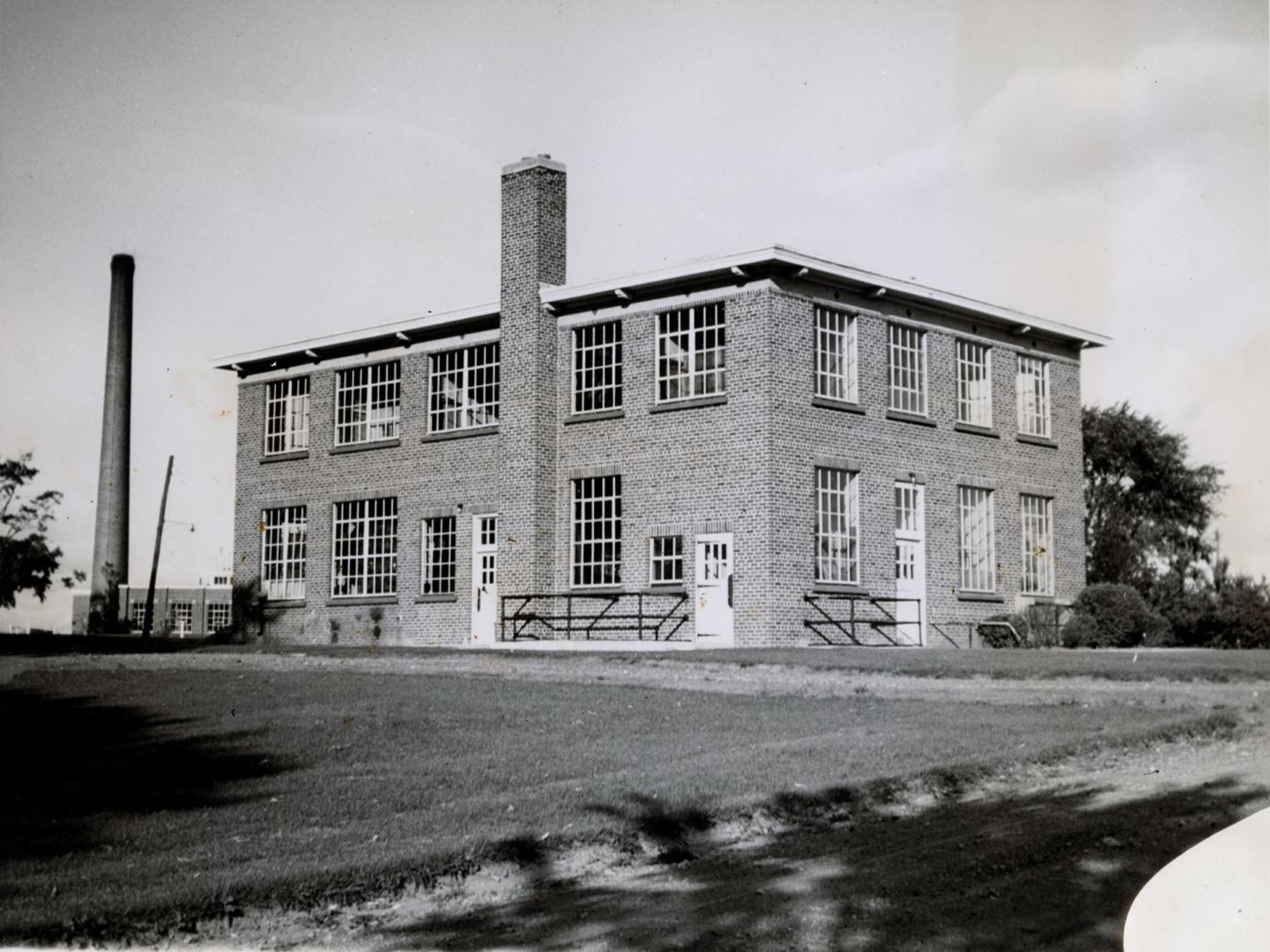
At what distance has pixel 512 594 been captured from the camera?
26.4 metres

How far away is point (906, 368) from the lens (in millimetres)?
25594

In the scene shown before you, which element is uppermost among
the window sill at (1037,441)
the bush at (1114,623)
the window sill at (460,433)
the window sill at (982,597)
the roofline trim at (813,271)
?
the roofline trim at (813,271)

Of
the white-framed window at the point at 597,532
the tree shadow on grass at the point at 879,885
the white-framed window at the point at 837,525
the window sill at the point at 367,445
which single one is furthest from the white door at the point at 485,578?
the tree shadow on grass at the point at 879,885

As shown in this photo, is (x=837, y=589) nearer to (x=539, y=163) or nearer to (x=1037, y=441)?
(x=1037, y=441)

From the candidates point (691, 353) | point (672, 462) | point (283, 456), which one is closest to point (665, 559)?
point (672, 462)

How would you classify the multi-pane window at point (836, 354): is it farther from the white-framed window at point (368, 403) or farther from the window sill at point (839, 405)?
the white-framed window at point (368, 403)

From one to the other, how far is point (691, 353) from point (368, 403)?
27.8 ft

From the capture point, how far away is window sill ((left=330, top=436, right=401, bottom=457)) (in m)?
29.2

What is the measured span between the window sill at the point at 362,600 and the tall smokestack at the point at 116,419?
13073mm

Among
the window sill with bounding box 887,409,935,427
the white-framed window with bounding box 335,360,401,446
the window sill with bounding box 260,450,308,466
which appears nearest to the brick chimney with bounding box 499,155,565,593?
the white-framed window with bounding box 335,360,401,446

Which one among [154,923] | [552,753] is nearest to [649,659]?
[552,753]

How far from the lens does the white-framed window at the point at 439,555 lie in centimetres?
2803

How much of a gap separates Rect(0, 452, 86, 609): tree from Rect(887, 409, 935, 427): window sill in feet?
52.7

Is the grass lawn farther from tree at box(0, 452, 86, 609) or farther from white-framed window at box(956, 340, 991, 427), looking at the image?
white-framed window at box(956, 340, 991, 427)
